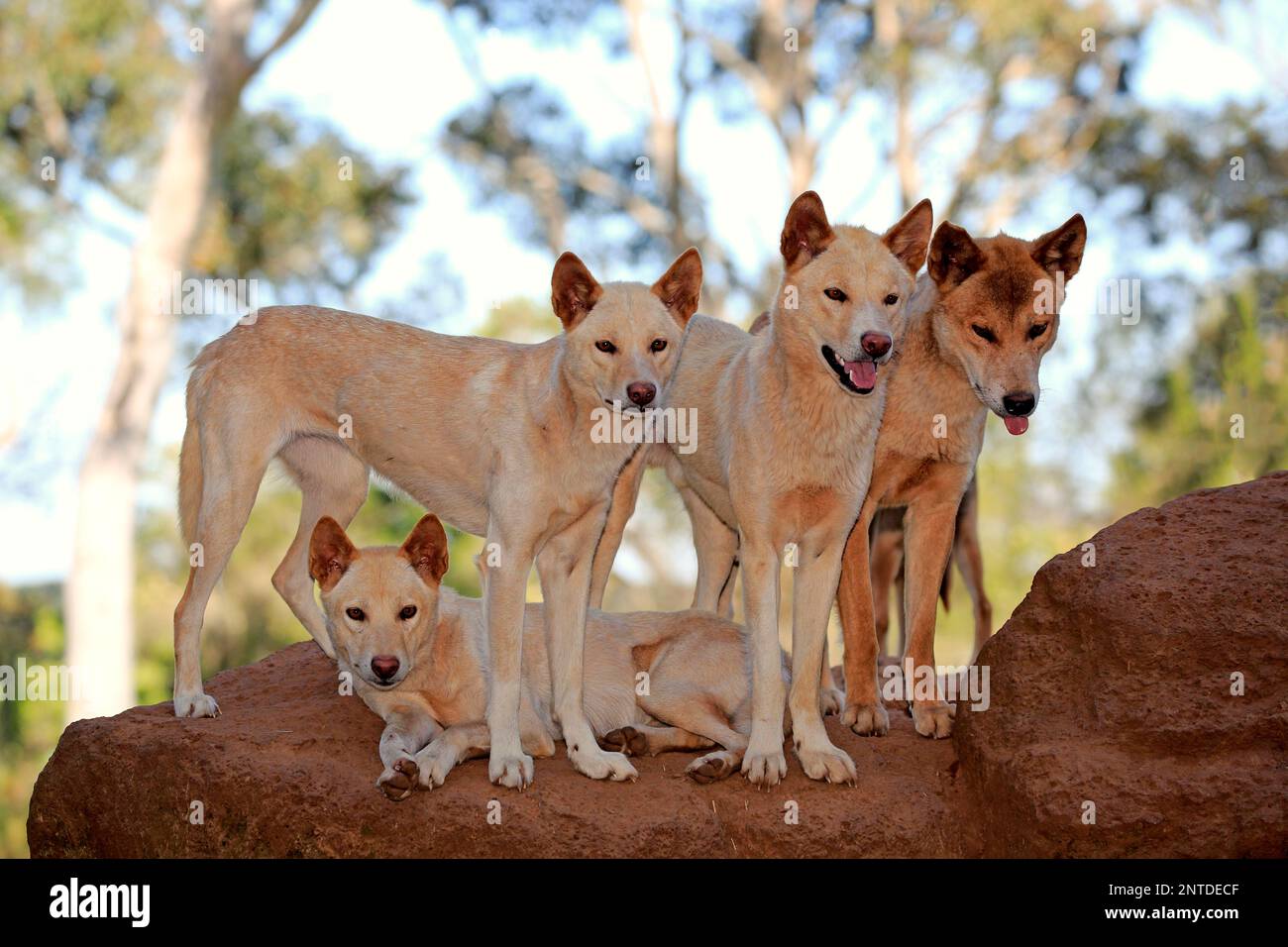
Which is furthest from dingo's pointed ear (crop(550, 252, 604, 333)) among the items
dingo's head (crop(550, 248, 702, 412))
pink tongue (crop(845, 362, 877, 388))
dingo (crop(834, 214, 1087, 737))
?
dingo (crop(834, 214, 1087, 737))

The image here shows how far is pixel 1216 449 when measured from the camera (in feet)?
61.8

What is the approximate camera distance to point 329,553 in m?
5.98

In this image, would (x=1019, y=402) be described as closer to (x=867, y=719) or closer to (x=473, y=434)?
(x=867, y=719)

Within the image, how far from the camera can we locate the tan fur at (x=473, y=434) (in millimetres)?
5730

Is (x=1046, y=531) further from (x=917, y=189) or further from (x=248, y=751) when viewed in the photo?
(x=248, y=751)

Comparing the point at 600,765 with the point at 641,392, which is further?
the point at 600,765

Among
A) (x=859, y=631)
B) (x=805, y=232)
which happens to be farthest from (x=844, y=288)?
(x=859, y=631)

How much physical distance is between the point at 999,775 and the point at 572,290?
2.65m

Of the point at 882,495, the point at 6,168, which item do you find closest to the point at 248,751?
the point at 882,495

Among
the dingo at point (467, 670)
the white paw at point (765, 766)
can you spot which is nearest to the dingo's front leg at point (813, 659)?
the white paw at point (765, 766)

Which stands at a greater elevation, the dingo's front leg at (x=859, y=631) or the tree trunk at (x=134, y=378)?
the tree trunk at (x=134, y=378)

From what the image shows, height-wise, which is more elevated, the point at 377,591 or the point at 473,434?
the point at 473,434

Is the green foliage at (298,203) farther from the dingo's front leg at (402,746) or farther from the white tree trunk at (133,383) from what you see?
the dingo's front leg at (402,746)

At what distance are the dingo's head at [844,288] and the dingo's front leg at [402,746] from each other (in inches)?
89.5
